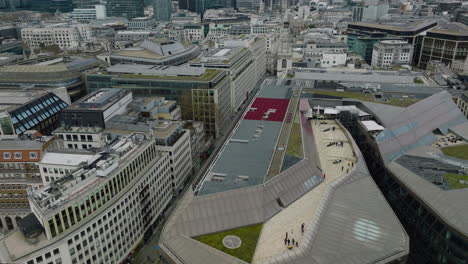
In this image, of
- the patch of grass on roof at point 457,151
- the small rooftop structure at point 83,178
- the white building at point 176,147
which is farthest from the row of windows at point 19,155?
the patch of grass on roof at point 457,151

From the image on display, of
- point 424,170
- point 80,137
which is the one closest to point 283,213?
point 424,170

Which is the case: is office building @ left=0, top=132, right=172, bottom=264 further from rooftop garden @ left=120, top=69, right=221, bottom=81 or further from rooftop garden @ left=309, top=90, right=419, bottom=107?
rooftop garden @ left=309, top=90, right=419, bottom=107

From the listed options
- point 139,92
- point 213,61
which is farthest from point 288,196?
point 213,61

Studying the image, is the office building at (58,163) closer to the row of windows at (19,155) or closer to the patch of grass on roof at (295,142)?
the row of windows at (19,155)

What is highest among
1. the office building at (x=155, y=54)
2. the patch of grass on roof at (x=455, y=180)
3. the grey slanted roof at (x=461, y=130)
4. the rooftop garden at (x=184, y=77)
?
the office building at (x=155, y=54)

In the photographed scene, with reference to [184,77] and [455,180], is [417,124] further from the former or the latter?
[184,77]

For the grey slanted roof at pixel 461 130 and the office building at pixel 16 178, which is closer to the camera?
the office building at pixel 16 178
